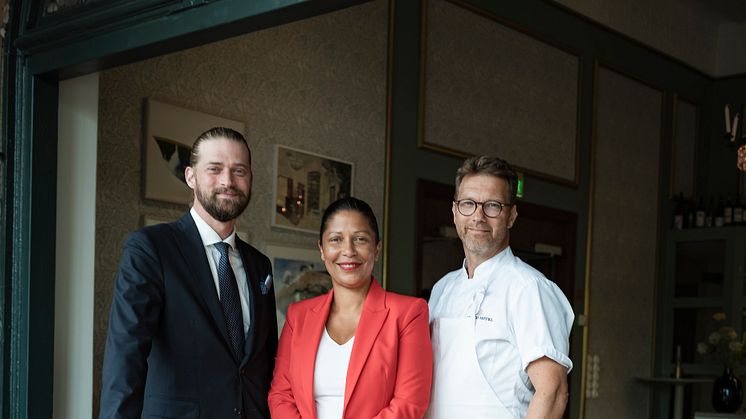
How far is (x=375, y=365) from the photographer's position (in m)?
2.57

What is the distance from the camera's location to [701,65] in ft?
27.5

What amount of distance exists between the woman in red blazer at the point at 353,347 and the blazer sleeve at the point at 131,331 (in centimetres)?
44

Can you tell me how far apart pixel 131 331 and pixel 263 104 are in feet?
7.87

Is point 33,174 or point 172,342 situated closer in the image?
point 172,342

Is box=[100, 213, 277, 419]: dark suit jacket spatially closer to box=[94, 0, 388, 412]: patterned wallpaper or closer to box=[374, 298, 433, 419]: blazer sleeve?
box=[374, 298, 433, 419]: blazer sleeve

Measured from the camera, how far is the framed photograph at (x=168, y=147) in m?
4.04

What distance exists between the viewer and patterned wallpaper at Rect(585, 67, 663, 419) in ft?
24.1

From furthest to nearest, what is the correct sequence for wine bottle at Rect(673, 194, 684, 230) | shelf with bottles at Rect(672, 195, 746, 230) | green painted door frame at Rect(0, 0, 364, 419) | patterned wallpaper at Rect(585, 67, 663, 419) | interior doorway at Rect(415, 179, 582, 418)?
wine bottle at Rect(673, 194, 684, 230), shelf with bottles at Rect(672, 195, 746, 230), patterned wallpaper at Rect(585, 67, 663, 419), interior doorway at Rect(415, 179, 582, 418), green painted door frame at Rect(0, 0, 364, 419)

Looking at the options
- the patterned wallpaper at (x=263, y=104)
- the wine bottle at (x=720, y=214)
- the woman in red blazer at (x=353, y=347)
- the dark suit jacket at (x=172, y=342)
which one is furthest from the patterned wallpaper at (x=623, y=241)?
the dark suit jacket at (x=172, y=342)

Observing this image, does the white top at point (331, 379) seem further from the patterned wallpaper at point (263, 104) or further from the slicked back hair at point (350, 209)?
the patterned wallpaper at point (263, 104)

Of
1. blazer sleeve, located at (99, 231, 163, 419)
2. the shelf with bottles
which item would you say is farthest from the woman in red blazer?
the shelf with bottles

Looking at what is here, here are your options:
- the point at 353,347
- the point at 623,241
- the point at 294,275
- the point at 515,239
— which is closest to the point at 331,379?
the point at 353,347

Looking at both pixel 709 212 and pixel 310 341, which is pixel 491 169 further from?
pixel 709 212

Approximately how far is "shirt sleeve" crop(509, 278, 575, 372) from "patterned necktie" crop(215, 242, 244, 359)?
79 centimetres
